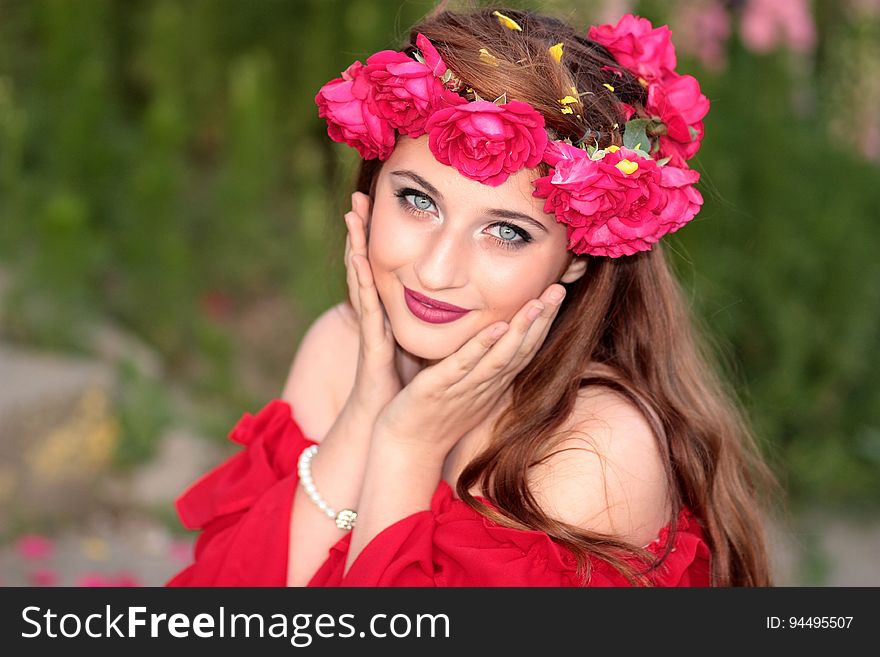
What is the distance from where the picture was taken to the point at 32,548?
3996mm

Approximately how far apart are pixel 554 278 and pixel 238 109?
2.91 meters

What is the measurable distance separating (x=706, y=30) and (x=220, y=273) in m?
2.91

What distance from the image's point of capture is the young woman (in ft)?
6.90

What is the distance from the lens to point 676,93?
229cm

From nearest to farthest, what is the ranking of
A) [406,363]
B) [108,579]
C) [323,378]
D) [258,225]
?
[406,363] < [323,378] < [108,579] < [258,225]

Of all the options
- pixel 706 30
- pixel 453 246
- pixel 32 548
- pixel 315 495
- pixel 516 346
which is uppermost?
pixel 706 30

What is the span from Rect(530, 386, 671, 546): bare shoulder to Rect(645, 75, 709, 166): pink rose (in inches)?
21.5

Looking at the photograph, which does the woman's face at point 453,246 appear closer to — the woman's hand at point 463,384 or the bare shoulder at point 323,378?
the woman's hand at point 463,384

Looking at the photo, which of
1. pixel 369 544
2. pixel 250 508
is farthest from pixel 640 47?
pixel 250 508

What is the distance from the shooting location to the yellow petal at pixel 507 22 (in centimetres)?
223

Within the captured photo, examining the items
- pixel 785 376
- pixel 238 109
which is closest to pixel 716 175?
pixel 785 376

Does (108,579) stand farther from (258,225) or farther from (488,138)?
(488,138)

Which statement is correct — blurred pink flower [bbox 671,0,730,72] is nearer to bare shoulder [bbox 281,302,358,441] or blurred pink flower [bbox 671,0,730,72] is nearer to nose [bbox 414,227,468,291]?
bare shoulder [bbox 281,302,358,441]

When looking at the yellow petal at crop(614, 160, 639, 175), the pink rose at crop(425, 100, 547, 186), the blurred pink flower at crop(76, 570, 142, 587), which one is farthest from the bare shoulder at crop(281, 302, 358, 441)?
the blurred pink flower at crop(76, 570, 142, 587)
